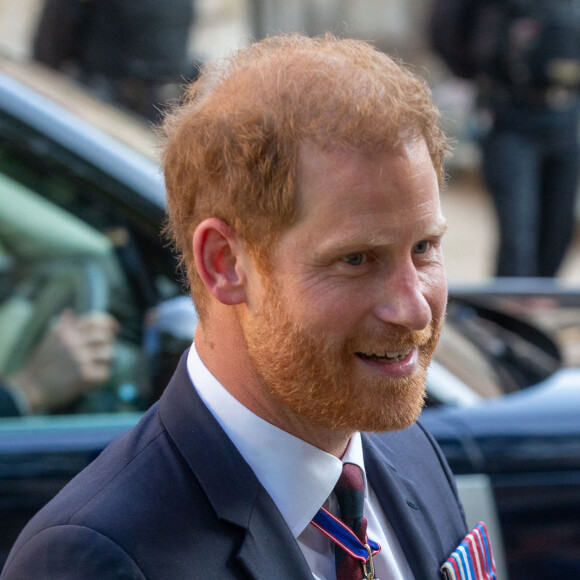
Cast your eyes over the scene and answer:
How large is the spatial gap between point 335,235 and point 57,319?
150 centimetres

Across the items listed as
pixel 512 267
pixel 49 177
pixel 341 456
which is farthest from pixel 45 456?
pixel 512 267

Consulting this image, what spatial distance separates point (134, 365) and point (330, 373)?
130cm

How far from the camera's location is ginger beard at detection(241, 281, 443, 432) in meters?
1.49

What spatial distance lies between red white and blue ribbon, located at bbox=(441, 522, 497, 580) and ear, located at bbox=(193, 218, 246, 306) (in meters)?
0.59

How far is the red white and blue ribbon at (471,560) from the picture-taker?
A: 168 centimetres

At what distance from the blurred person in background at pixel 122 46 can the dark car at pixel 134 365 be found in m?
2.75

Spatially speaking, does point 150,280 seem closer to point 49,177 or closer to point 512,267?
point 49,177

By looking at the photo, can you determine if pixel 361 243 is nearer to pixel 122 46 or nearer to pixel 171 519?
pixel 171 519

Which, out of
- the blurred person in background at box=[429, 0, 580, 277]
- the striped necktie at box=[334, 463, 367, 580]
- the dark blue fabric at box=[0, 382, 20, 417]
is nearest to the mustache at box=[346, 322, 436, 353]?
the striped necktie at box=[334, 463, 367, 580]

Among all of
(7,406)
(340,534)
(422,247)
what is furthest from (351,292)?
(7,406)

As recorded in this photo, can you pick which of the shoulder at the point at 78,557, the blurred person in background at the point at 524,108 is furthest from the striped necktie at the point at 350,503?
the blurred person in background at the point at 524,108

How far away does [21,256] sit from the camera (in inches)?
118

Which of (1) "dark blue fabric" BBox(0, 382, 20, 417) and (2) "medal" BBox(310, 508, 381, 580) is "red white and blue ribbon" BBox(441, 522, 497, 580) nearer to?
(2) "medal" BBox(310, 508, 381, 580)

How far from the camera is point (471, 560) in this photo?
1.76 metres
